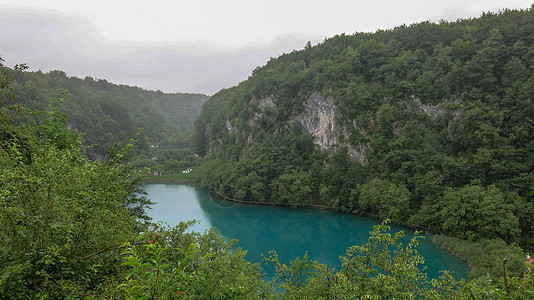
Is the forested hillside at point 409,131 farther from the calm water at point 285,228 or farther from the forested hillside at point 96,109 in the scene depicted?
the forested hillside at point 96,109

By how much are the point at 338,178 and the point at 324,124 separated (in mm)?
8764

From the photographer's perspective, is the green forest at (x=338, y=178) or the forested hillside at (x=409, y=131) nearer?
the green forest at (x=338, y=178)

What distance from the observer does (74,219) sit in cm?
404

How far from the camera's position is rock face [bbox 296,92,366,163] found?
34625mm

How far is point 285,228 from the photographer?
2820 centimetres

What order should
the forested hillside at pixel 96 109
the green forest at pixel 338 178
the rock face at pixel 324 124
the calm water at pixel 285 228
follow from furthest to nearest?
the forested hillside at pixel 96 109 < the rock face at pixel 324 124 < the calm water at pixel 285 228 < the green forest at pixel 338 178

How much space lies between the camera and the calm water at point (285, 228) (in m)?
20.8

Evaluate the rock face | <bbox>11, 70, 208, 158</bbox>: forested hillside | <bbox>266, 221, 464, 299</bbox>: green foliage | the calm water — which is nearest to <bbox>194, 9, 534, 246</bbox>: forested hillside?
the rock face

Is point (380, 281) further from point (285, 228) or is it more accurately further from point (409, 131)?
point (409, 131)

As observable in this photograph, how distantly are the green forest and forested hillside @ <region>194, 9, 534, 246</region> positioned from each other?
0.17 meters

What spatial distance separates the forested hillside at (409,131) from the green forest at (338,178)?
0.17m

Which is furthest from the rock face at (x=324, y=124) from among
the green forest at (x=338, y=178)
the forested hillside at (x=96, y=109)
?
the forested hillside at (x=96, y=109)

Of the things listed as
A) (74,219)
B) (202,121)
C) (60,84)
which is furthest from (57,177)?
(60,84)

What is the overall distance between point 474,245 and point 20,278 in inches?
957
